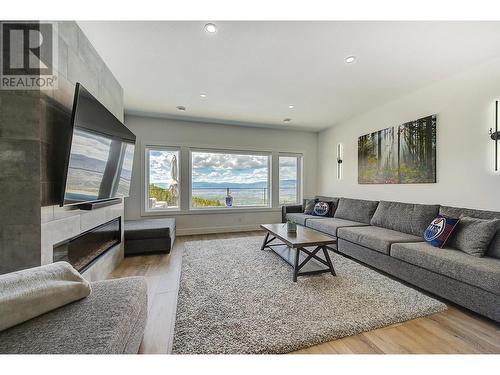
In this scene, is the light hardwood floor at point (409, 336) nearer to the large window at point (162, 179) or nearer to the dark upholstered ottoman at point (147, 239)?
the dark upholstered ottoman at point (147, 239)

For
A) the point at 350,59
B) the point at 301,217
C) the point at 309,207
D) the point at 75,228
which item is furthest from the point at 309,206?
the point at 75,228

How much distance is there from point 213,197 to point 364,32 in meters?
4.09

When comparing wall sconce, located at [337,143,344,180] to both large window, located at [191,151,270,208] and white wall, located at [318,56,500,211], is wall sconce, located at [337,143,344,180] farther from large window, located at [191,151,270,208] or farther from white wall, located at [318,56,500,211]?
large window, located at [191,151,270,208]

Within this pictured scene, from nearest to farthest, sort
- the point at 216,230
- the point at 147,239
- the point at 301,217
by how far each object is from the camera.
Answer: the point at 147,239 < the point at 301,217 < the point at 216,230

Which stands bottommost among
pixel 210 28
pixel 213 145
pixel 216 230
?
pixel 216 230

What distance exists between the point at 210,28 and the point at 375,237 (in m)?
3.06

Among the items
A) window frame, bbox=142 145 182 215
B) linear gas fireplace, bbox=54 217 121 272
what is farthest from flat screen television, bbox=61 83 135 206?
window frame, bbox=142 145 182 215

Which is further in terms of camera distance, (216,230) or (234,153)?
(234,153)

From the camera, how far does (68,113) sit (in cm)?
179

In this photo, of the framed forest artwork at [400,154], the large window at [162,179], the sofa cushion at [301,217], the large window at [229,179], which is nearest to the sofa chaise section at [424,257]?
the framed forest artwork at [400,154]

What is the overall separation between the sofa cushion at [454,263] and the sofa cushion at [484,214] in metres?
0.11

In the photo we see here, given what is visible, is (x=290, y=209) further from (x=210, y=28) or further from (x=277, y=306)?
(x=210, y=28)

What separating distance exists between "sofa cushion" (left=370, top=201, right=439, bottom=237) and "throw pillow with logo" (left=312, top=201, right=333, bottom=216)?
3.21 feet

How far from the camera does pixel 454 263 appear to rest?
193cm
